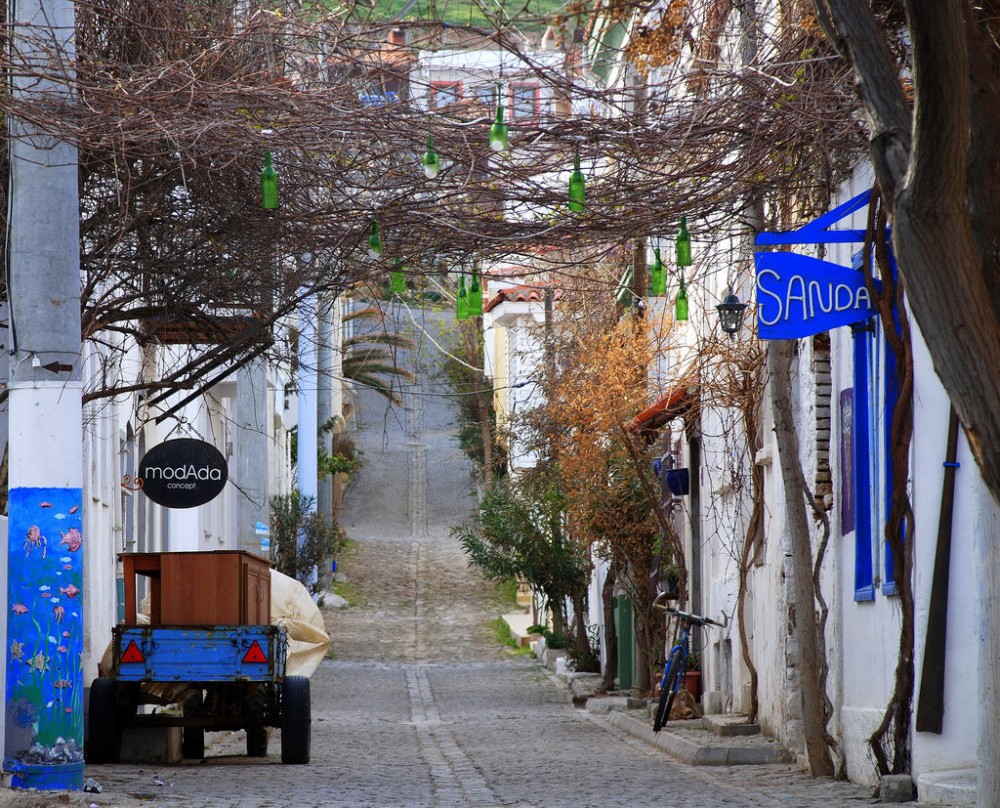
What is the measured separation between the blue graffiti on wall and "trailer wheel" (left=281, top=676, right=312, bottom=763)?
321 cm

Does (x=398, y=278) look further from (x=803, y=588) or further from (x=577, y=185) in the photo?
(x=803, y=588)

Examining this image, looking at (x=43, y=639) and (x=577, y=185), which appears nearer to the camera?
(x=577, y=185)

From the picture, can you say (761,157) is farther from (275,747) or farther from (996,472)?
(275,747)

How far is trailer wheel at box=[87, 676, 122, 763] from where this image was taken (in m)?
12.6

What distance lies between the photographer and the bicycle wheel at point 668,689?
15.3 metres

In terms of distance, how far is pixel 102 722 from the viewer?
12.6 metres

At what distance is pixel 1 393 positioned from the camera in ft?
39.7

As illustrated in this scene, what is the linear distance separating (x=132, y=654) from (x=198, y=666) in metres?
0.53

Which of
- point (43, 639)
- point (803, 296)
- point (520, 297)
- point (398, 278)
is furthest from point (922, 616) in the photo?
point (520, 297)

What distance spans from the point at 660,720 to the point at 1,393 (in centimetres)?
706

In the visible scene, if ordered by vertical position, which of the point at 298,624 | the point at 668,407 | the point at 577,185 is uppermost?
the point at 577,185

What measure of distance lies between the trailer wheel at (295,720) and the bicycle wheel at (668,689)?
154 inches

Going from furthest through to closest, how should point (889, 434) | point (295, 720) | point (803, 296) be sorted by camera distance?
point (295, 720), point (889, 434), point (803, 296)

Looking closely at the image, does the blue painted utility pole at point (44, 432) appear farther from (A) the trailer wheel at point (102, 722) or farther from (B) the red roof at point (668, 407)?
(B) the red roof at point (668, 407)
